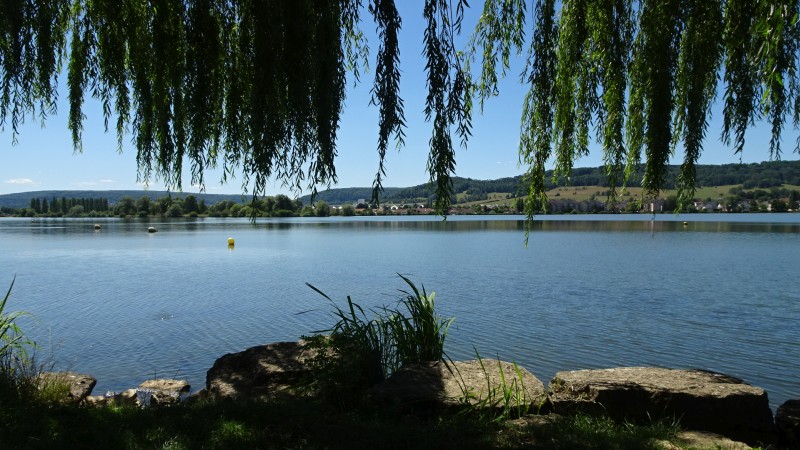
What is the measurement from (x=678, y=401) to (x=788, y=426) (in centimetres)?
90

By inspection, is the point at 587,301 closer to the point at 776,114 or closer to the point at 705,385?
the point at 705,385

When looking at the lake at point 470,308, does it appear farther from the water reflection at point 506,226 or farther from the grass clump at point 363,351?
the water reflection at point 506,226

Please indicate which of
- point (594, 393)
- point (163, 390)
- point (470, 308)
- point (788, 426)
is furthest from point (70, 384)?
point (470, 308)

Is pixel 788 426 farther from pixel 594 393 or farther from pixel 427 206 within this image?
pixel 427 206

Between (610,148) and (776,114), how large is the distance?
1257 mm

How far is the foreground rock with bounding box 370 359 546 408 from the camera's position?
5.32 m

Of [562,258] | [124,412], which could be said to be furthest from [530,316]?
[562,258]

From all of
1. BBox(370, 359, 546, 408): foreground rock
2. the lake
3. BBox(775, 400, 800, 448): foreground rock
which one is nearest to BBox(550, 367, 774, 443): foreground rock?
BBox(775, 400, 800, 448): foreground rock

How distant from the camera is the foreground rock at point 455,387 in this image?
5318mm

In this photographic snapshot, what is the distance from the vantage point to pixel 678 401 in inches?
211

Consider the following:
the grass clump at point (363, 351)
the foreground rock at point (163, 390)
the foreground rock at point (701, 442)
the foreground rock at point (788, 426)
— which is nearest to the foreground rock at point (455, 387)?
the grass clump at point (363, 351)

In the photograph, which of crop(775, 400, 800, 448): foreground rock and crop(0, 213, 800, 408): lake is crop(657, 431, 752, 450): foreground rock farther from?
crop(0, 213, 800, 408): lake

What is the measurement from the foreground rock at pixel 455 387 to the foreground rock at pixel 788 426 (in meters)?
2.15

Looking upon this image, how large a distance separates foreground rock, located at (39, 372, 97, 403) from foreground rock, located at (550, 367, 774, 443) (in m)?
5.60
